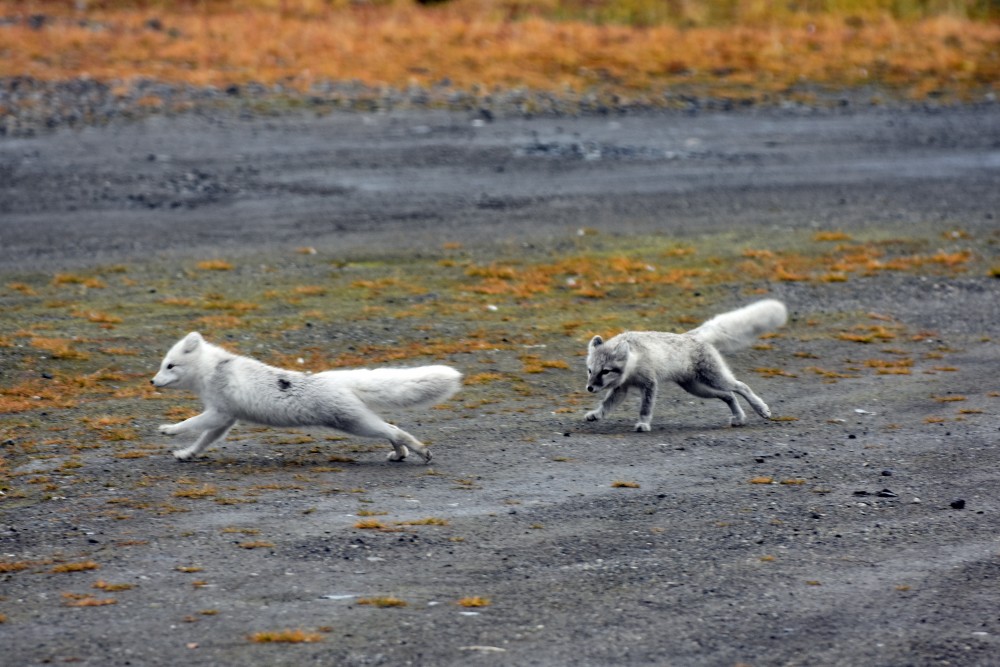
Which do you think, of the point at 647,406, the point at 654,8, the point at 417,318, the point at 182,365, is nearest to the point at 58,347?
the point at 182,365

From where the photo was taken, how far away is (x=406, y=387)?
9086mm

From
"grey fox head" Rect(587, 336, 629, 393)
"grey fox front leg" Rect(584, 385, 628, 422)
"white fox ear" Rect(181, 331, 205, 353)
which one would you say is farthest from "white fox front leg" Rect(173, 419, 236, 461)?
"grey fox front leg" Rect(584, 385, 628, 422)

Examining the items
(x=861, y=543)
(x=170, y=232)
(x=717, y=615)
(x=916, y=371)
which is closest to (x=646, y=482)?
(x=861, y=543)

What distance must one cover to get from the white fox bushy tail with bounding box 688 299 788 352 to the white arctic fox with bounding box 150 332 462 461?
2.47 metres

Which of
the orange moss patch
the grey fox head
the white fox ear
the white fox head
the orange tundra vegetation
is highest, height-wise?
the orange tundra vegetation

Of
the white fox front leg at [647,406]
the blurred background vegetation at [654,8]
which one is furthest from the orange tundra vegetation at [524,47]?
the white fox front leg at [647,406]

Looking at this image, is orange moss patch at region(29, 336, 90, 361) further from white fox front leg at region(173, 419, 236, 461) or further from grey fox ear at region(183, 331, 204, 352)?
white fox front leg at region(173, 419, 236, 461)

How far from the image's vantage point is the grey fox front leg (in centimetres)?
1016

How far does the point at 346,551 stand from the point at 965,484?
4.01m

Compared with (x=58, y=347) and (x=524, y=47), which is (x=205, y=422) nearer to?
(x=58, y=347)

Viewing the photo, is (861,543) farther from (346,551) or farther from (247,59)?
(247,59)

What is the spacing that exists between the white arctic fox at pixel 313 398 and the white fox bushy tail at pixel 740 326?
247 centimetres

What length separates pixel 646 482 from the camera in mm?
8664

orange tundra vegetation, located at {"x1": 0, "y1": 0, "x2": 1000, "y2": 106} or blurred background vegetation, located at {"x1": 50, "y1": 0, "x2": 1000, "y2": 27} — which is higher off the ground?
blurred background vegetation, located at {"x1": 50, "y1": 0, "x2": 1000, "y2": 27}
